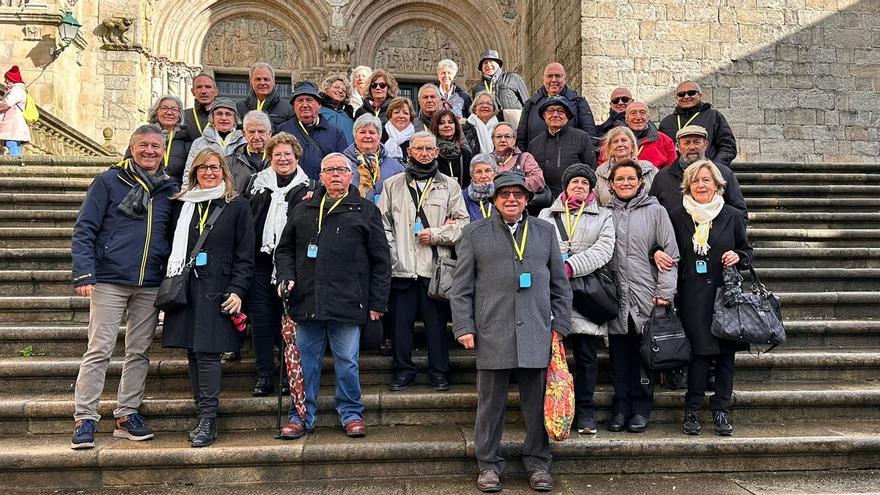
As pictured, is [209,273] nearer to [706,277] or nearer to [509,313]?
[509,313]

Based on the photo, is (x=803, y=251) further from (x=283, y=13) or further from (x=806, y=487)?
(x=283, y=13)

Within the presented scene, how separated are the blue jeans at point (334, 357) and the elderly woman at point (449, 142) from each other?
161 cm

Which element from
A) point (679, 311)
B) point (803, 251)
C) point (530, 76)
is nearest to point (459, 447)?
point (679, 311)

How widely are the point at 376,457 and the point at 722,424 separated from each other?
227cm

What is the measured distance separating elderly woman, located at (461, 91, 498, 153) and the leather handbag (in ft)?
7.81

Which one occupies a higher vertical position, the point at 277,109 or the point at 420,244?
the point at 277,109

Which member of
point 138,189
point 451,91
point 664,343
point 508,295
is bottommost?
point 664,343

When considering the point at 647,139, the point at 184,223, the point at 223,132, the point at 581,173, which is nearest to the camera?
the point at 184,223

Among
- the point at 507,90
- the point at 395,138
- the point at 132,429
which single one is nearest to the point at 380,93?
the point at 395,138

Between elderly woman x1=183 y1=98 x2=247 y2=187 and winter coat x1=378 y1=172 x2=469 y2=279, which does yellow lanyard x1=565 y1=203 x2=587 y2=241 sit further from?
elderly woman x1=183 y1=98 x2=247 y2=187

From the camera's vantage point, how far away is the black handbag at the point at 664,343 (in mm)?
4059

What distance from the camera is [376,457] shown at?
13.3 ft

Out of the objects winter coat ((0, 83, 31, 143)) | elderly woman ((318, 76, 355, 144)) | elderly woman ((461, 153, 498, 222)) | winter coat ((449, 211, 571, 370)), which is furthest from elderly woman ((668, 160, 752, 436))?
winter coat ((0, 83, 31, 143))

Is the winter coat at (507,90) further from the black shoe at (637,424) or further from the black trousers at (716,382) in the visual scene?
the black shoe at (637,424)
